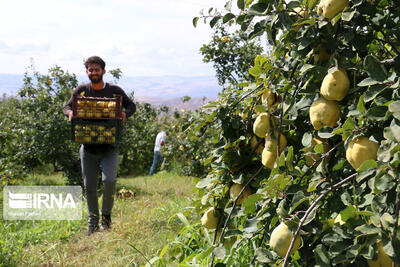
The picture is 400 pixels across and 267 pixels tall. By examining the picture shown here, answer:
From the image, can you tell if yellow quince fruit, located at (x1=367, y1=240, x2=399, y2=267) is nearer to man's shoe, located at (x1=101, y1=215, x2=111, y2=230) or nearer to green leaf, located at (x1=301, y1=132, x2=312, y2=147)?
green leaf, located at (x1=301, y1=132, x2=312, y2=147)

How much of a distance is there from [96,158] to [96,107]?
1.52ft

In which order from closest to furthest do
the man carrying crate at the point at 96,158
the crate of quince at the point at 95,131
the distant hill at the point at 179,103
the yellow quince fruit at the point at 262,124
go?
the yellow quince fruit at the point at 262,124 → the crate of quince at the point at 95,131 → the man carrying crate at the point at 96,158 → the distant hill at the point at 179,103

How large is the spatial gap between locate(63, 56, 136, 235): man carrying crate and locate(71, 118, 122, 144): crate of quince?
0.47 ft

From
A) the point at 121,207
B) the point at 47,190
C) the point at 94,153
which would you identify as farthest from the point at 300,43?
the point at 47,190

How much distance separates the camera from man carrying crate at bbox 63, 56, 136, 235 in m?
3.28

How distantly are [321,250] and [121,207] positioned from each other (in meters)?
3.67

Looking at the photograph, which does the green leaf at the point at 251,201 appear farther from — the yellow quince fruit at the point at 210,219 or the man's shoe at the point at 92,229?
the man's shoe at the point at 92,229

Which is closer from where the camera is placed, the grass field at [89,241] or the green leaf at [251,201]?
the green leaf at [251,201]

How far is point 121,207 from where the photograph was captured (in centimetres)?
433

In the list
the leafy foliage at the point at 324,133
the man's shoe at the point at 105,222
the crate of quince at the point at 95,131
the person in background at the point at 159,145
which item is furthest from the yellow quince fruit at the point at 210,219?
the person in background at the point at 159,145

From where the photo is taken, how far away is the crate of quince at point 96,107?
3.10 meters

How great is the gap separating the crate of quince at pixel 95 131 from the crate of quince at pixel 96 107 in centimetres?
5

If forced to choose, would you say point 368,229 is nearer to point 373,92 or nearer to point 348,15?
point 373,92

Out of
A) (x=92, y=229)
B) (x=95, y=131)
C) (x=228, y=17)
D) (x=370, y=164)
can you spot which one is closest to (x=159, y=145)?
(x=92, y=229)
